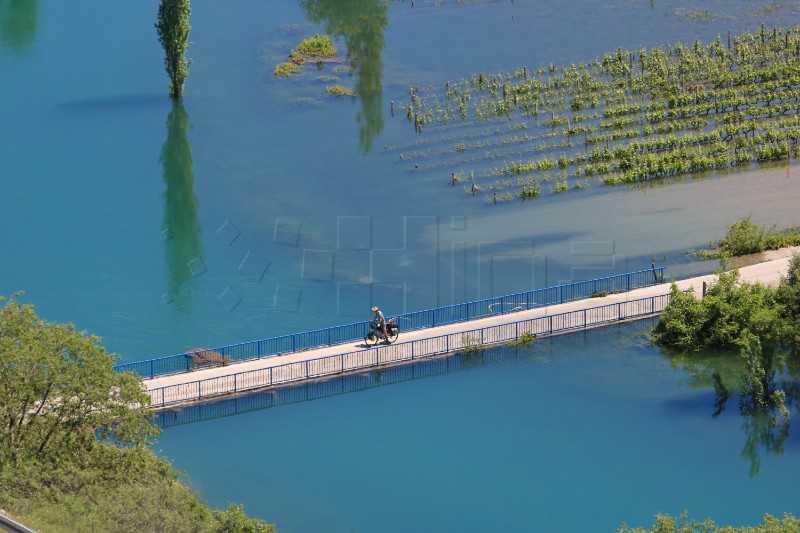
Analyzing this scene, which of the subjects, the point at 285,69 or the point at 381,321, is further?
the point at 285,69

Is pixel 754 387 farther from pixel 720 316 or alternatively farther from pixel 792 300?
pixel 792 300

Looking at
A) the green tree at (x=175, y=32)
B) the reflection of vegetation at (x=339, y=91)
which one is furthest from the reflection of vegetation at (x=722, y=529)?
the green tree at (x=175, y=32)

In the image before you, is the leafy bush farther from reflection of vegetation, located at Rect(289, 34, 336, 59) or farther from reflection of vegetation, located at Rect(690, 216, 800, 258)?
reflection of vegetation, located at Rect(690, 216, 800, 258)

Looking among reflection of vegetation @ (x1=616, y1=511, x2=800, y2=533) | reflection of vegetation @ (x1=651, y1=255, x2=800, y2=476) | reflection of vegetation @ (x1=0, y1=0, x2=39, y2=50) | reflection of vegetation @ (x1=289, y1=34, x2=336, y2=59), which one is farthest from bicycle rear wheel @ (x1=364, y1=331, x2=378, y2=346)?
reflection of vegetation @ (x1=0, y1=0, x2=39, y2=50)

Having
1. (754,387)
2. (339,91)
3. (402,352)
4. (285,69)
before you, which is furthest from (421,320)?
(285,69)

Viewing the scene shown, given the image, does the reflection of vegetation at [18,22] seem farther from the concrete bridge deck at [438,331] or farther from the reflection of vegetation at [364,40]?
the concrete bridge deck at [438,331]

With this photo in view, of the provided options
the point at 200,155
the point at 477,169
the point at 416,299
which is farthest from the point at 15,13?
the point at 416,299
